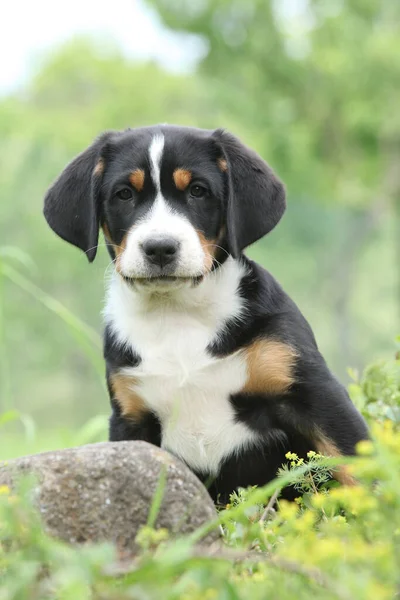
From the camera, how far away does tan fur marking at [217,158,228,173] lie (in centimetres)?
425

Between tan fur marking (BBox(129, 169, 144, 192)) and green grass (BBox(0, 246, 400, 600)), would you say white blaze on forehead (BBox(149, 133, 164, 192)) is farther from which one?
green grass (BBox(0, 246, 400, 600))

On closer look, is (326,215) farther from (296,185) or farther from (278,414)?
(278,414)

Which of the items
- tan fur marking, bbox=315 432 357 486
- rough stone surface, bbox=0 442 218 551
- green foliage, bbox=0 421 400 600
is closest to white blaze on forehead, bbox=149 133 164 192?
tan fur marking, bbox=315 432 357 486

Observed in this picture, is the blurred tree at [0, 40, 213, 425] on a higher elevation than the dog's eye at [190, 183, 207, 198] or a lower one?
lower

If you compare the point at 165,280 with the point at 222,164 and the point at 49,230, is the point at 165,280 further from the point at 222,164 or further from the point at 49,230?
the point at 49,230

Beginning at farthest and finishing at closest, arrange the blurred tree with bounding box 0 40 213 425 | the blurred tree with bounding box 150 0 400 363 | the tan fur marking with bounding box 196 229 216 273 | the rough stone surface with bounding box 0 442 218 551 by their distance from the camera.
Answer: the blurred tree with bounding box 0 40 213 425, the blurred tree with bounding box 150 0 400 363, the tan fur marking with bounding box 196 229 216 273, the rough stone surface with bounding box 0 442 218 551

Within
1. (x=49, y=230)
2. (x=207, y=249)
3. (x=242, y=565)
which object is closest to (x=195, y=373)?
(x=207, y=249)

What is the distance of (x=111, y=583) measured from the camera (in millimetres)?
2094

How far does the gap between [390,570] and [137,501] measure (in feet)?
3.73

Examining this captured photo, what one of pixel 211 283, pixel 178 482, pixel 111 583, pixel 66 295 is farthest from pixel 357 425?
pixel 66 295

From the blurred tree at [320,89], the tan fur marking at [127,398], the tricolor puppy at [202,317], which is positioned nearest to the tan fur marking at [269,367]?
the tricolor puppy at [202,317]

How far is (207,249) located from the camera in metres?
4.06

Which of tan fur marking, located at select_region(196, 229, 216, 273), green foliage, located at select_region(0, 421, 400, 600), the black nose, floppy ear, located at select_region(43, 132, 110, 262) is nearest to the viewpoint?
green foliage, located at select_region(0, 421, 400, 600)

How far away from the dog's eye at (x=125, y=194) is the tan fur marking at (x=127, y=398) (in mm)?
801
